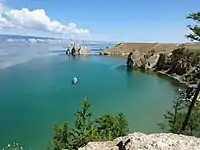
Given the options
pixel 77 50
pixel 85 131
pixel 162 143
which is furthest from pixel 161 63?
pixel 162 143

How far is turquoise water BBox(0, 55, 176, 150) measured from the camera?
130ft

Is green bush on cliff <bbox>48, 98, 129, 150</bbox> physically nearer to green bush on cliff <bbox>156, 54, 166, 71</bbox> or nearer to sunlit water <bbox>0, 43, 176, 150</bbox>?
sunlit water <bbox>0, 43, 176, 150</bbox>

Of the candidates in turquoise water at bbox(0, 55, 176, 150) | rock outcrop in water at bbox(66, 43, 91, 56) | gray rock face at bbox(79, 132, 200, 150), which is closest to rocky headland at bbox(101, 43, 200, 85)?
turquoise water at bbox(0, 55, 176, 150)

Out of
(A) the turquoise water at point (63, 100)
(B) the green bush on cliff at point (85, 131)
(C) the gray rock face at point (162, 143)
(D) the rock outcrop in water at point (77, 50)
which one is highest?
(C) the gray rock face at point (162, 143)

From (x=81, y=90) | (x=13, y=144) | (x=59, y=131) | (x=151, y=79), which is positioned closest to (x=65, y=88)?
(x=81, y=90)

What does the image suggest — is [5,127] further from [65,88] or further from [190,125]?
[65,88]

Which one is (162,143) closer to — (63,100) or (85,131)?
(85,131)

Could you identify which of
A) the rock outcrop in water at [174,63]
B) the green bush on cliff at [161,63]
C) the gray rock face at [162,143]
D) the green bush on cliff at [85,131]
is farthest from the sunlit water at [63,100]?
the gray rock face at [162,143]

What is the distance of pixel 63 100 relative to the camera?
56781 mm

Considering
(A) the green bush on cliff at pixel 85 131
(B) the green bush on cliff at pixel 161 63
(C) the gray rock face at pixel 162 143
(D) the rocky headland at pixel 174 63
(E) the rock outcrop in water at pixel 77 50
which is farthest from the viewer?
(E) the rock outcrop in water at pixel 77 50

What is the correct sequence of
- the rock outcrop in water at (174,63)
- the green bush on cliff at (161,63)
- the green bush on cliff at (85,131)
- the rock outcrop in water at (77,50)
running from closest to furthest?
the green bush on cliff at (85,131) < the rock outcrop in water at (174,63) < the green bush on cliff at (161,63) < the rock outcrop in water at (77,50)

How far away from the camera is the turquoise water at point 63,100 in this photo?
3953cm

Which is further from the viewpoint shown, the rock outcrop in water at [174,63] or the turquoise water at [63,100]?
the rock outcrop in water at [174,63]

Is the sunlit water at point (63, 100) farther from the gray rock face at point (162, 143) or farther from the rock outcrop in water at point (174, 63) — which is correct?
the gray rock face at point (162, 143)
